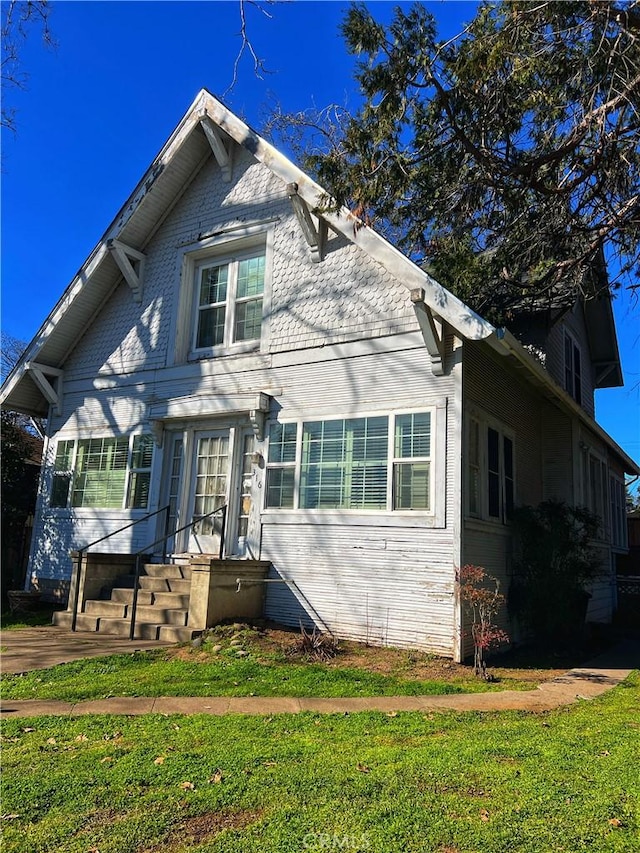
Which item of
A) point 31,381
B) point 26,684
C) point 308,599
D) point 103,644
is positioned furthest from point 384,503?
point 31,381

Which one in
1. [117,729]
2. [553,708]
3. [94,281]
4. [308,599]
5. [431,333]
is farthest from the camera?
[94,281]

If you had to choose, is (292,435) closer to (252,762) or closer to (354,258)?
(354,258)

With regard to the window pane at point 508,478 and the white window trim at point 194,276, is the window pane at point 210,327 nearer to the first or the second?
the white window trim at point 194,276

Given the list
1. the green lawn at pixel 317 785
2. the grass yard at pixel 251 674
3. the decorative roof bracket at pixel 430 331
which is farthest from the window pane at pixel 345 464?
the green lawn at pixel 317 785

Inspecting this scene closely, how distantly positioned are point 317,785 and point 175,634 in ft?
18.0

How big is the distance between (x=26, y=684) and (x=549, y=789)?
534 cm

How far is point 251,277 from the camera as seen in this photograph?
39.8 ft

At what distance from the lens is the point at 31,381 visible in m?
14.3

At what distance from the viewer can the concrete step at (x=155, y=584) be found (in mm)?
10656

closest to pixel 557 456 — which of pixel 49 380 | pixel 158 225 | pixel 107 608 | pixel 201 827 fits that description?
pixel 107 608

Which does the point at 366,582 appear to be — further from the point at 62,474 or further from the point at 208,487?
the point at 62,474

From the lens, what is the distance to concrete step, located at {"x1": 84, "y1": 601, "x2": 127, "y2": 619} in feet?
33.7

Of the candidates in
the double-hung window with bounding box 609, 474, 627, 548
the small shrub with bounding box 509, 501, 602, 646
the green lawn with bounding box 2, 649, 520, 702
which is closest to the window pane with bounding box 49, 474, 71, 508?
the green lawn with bounding box 2, 649, 520, 702

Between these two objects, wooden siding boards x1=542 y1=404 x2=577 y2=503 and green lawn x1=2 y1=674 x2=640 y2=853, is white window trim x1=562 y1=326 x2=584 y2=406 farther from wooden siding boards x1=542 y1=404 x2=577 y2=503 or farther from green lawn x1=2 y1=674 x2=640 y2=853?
green lawn x1=2 y1=674 x2=640 y2=853
